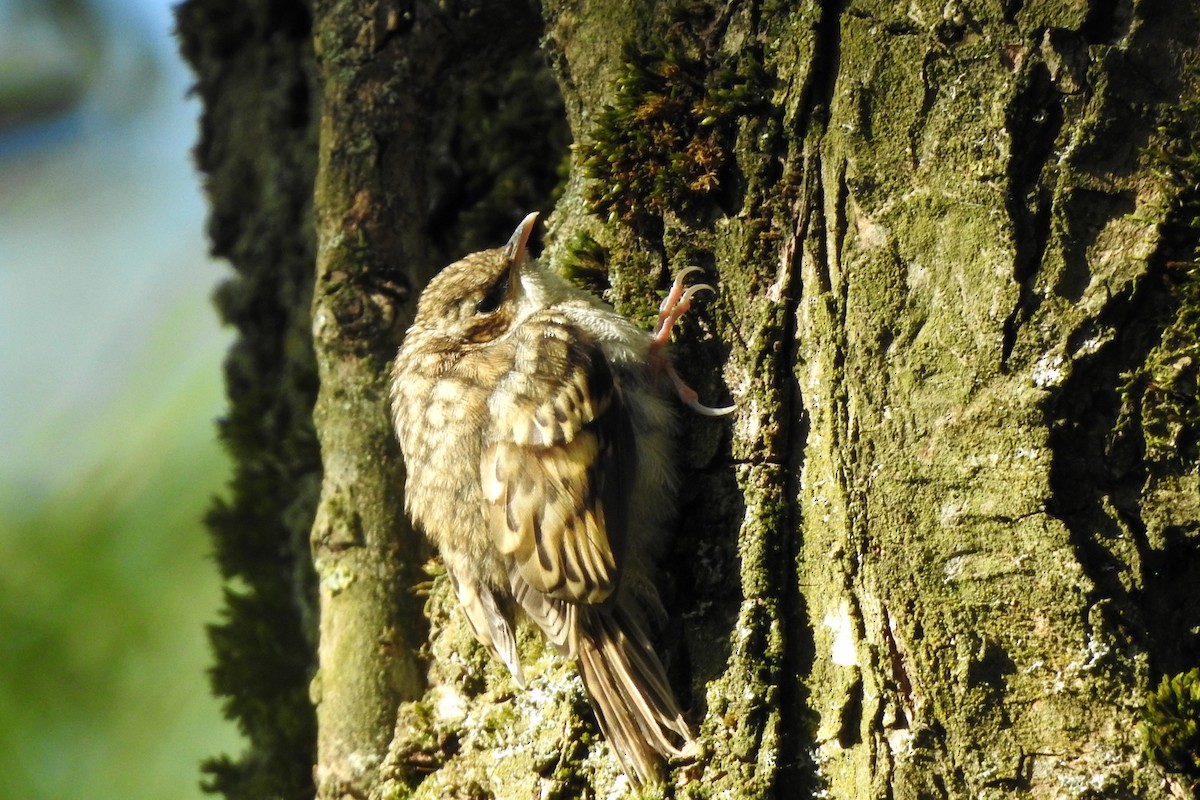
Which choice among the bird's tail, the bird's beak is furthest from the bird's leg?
the bird's beak

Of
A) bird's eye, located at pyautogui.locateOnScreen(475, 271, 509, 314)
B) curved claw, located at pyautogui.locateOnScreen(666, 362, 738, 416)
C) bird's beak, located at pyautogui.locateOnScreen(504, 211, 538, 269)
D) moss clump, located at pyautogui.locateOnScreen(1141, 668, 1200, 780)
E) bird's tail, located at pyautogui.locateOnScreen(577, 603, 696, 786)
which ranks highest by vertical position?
bird's beak, located at pyautogui.locateOnScreen(504, 211, 538, 269)

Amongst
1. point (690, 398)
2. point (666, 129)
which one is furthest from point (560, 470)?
point (666, 129)

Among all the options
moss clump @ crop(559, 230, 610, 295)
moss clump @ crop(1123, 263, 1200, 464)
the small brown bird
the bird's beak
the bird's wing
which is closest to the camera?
moss clump @ crop(1123, 263, 1200, 464)

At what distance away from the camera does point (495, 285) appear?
3389 millimetres

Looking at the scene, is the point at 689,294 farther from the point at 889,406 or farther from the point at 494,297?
the point at 494,297

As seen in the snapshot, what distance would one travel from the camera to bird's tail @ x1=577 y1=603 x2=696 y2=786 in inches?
91.6

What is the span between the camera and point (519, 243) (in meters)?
3.29

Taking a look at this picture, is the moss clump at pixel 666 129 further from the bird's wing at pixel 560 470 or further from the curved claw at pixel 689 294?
the bird's wing at pixel 560 470

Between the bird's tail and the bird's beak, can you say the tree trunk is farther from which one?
the bird's beak

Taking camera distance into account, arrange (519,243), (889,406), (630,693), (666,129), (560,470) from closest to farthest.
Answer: (889,406), (630,693), (666,129), (560,470), (519,243)

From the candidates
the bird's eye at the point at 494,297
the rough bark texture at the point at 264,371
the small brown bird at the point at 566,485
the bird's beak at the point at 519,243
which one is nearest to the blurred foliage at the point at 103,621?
the rough bark texture at the point at 264,371

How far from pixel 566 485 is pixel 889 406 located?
836 millimetres

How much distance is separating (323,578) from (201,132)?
253 cm

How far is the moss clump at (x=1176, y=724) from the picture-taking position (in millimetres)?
1888
